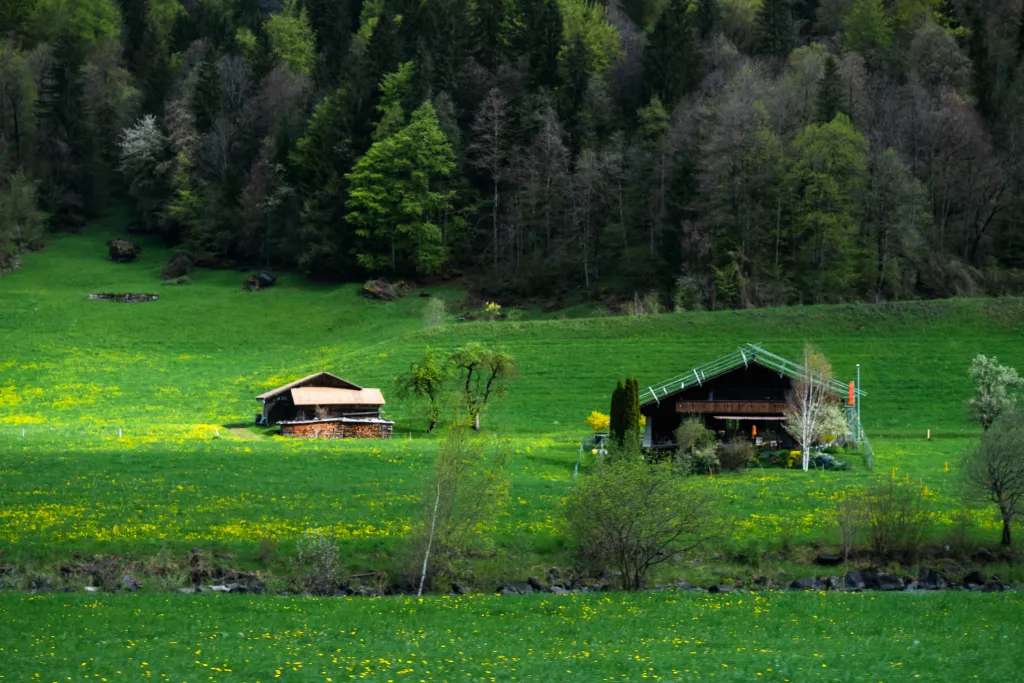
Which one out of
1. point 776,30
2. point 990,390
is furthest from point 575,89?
point 990,390

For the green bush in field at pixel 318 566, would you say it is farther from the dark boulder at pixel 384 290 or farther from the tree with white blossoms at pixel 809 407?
the dark boulder at pixel 384 290

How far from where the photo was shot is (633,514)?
118 ft

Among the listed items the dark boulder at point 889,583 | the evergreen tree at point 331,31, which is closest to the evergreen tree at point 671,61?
the evergreen tree at point 331,31

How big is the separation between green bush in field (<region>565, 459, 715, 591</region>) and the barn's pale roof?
104ft

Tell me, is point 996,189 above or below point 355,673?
above

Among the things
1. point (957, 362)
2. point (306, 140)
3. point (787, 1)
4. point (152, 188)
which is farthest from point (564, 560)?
point (787, 1)

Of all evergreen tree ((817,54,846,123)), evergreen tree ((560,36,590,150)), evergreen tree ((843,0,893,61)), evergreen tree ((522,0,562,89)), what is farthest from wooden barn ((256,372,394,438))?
evergreen tree ((843,0,893,61))

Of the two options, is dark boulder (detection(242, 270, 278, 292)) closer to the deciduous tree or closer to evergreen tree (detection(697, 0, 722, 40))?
the deciduous tree

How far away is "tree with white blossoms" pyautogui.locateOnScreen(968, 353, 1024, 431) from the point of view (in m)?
58.5

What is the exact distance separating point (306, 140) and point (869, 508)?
8353cm

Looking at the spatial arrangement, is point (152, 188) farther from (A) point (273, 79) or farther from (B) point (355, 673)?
(B) point (355, 673)

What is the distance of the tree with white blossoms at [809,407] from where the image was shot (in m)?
54.9

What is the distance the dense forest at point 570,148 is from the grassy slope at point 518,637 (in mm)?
60039

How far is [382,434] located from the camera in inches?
2630
